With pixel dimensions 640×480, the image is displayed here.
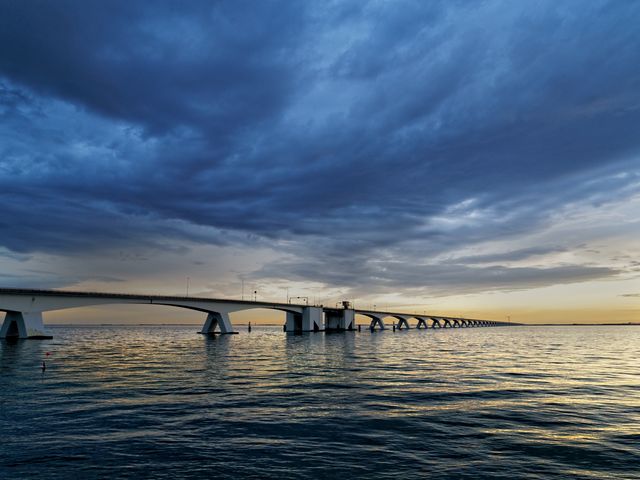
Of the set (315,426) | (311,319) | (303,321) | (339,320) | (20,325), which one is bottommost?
(315,426)

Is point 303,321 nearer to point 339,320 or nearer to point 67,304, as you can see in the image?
point 339,320

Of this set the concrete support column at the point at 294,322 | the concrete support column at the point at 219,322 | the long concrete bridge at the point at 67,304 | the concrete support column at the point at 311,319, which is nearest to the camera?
the long concrete bridge at the point at 67,304

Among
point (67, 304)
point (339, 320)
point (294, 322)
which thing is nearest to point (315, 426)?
point (67, 304)

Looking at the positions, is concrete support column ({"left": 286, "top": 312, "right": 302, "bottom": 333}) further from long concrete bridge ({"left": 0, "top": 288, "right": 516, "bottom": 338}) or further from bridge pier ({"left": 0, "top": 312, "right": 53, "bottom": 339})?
bridge pier ({"left": 0, "top": 312, "right": 53, "bottom": 339})

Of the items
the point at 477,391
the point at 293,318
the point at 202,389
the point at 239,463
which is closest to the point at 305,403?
the point at 202,389

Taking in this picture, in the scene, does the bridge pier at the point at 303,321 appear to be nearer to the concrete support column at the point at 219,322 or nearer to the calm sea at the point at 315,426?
the concrete support column at the point at 219,322

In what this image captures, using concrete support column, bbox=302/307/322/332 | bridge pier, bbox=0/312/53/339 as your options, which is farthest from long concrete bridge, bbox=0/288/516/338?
concrete support column, bbox=302/307/322/332

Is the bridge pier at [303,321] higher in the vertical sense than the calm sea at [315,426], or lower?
higher

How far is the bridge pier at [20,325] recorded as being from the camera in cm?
7331

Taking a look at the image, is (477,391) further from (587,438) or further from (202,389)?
(202,389)

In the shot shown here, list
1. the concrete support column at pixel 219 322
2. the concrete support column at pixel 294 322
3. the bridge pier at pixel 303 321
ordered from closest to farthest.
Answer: the concrete support column at pixel 219 322 < the bridge pier at pixel 303 321 < the concrete support column at pixel 294 322

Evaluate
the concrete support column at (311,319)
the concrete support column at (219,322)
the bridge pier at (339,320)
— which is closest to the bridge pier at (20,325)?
the concrete support column at (219,322)

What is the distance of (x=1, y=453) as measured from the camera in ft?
47.0

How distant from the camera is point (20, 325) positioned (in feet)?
241
